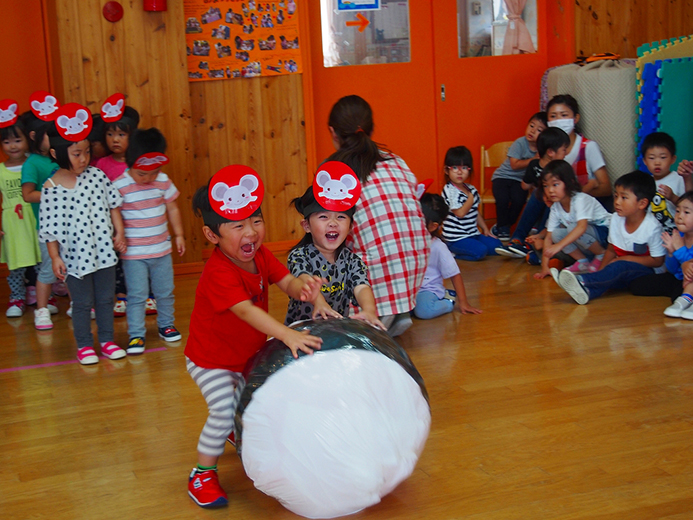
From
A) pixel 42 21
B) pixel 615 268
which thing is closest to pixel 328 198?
pixel 615 268

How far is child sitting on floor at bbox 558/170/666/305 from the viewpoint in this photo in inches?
158

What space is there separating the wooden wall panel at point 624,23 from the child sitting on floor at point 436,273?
279cm

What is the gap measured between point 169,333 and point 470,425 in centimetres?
175

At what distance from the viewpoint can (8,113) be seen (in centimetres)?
401

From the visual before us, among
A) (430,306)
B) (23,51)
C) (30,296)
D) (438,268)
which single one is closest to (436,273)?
(438,268)

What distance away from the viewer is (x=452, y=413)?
8.58 feet

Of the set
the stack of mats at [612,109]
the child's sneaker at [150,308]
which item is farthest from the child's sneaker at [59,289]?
the stack of mats at [612,109]

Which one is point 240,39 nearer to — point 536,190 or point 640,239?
point 536,190

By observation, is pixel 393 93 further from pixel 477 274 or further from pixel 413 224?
pixel 413 224

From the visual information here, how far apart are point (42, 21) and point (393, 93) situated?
2.61m

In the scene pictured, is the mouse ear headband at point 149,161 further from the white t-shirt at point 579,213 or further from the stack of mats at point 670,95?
the stack of mats at point 670,95

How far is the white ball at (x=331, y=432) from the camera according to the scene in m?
1.80

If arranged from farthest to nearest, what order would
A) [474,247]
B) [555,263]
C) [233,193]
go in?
[474,247]
[555,263]
[233,193]

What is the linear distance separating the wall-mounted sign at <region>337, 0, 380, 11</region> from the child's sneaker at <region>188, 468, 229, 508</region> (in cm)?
438
